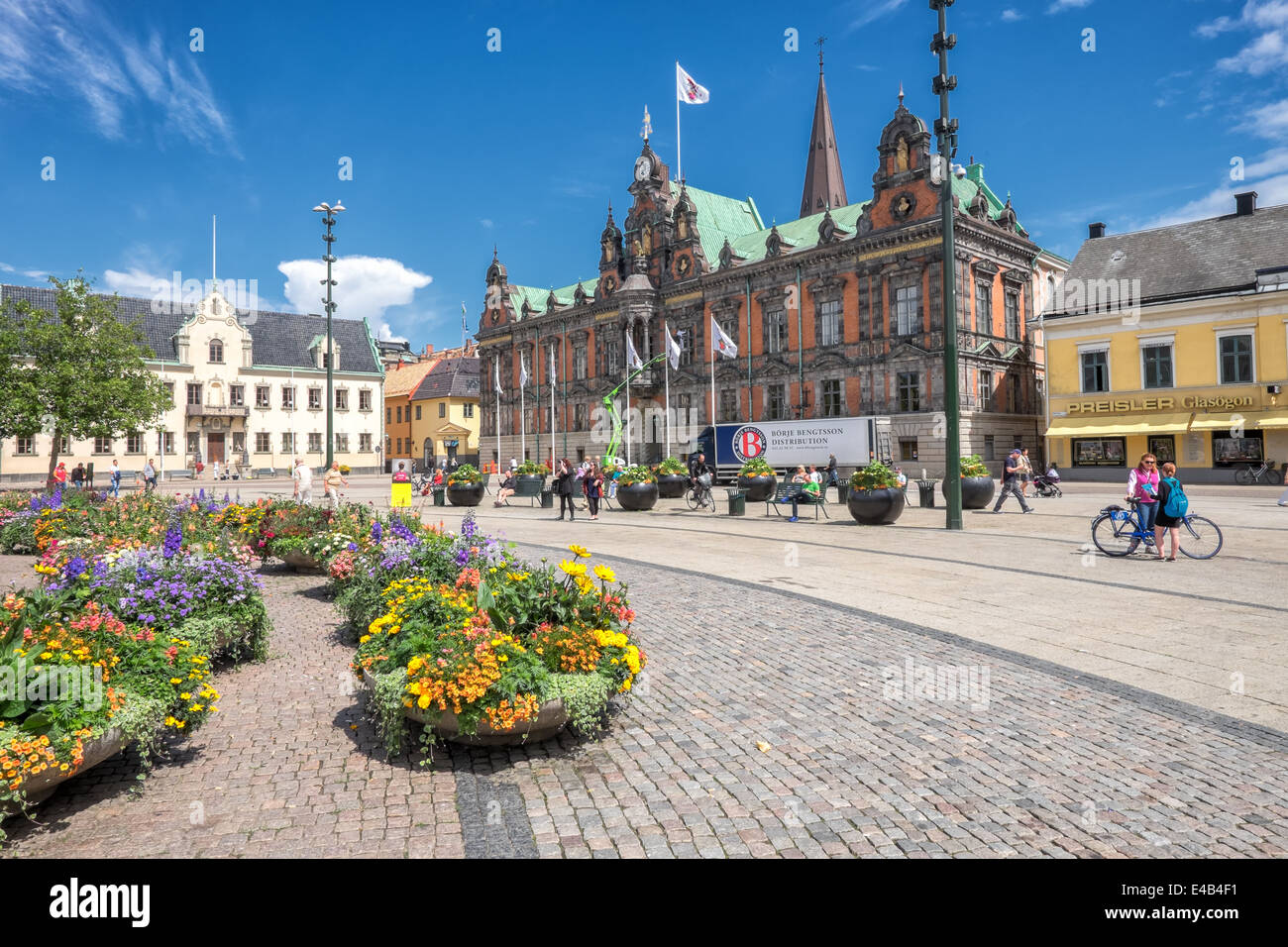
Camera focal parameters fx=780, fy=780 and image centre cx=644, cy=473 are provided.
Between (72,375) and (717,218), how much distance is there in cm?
4500

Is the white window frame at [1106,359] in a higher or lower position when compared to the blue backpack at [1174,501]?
higher

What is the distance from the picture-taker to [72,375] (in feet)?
90.9

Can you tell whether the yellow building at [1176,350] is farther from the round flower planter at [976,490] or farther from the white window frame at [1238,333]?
the round flower planter at [976,490]

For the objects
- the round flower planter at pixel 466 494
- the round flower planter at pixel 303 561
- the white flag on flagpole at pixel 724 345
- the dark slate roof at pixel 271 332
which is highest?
the dark slate roof at pixel 271 332

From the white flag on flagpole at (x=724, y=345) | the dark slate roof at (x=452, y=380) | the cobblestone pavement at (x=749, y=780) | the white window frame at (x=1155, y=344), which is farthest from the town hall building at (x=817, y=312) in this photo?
the cobblestone pavement at (x=749, y=780)

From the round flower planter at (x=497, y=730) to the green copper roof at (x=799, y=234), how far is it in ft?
144

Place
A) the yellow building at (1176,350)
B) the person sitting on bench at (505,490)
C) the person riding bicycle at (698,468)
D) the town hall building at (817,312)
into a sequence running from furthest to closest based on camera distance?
the town hall building at (817,312)
the yellow building at (1176,350)
the person riding bicycle at (698,468)
the person sitting on bench at (505,490)

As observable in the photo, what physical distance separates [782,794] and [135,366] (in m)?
34.3

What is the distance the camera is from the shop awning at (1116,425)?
36469mm

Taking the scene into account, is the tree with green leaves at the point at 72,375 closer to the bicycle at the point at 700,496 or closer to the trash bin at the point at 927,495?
the bicycle at the point at 700,496

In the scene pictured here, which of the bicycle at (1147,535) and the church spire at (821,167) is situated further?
the church spire at (821,167)

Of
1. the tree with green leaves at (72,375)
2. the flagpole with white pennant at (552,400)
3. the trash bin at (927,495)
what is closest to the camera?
the trash bin at (927,495)

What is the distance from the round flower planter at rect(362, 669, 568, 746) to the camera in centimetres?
456
